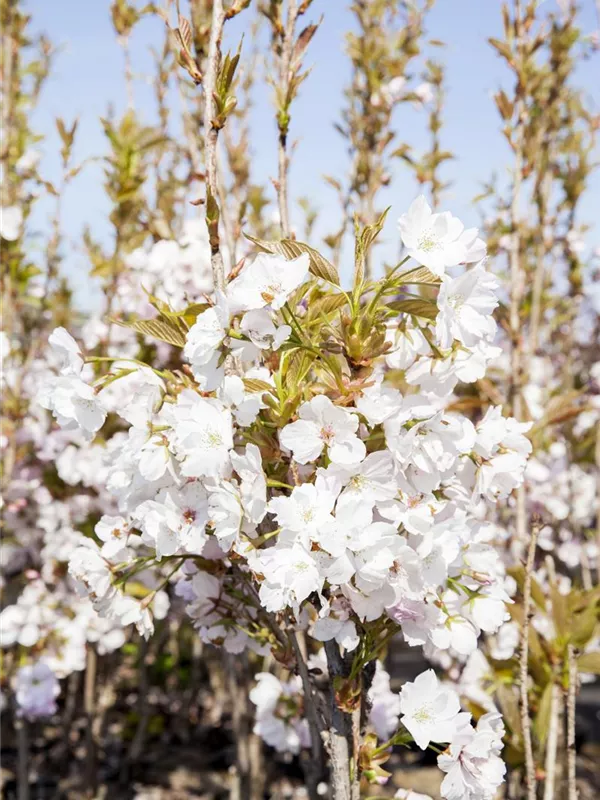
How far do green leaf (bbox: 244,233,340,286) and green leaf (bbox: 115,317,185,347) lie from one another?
19 cm

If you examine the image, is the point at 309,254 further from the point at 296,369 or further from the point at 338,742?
the point at 338,742

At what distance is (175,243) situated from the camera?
93.5 inches

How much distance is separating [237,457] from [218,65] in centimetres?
62

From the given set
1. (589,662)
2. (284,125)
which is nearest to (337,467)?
(284,125)

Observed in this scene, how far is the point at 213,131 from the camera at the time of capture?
1.11 m

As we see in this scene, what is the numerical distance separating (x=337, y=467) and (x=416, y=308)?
10.2 inches

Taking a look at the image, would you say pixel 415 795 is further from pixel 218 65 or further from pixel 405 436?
pixel 218 65

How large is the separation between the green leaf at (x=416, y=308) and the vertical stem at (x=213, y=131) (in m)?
0.25

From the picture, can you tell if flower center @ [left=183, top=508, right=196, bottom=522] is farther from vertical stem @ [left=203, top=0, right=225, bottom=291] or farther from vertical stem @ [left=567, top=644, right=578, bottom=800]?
vertical stem @ [left=567, top=644, right=578, bottom=800]

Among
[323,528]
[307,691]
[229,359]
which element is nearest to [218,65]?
[229,359]

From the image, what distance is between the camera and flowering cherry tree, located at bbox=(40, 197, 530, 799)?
2.96 ft

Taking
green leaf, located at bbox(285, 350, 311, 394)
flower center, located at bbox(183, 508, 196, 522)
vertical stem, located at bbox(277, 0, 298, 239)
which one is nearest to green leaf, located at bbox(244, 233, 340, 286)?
green leaf, located at bbox(285, 350, 311, 394)

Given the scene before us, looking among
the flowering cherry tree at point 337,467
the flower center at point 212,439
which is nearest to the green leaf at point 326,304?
the flowering cherry tree at point 337,467

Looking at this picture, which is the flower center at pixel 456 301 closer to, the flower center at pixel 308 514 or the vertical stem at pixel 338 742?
the flower center at pixel 308 514
